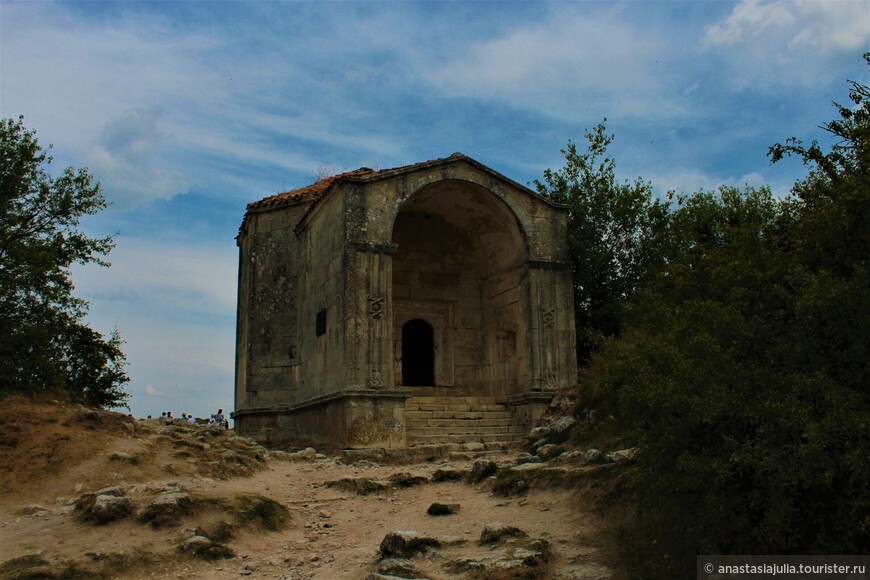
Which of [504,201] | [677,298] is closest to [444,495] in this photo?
[677,298]

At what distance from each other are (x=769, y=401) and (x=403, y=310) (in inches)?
564

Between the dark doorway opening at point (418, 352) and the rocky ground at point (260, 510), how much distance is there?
6.19 meters

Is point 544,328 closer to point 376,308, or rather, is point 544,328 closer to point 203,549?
point 376,308

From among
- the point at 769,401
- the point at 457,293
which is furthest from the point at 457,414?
the point at 769,401

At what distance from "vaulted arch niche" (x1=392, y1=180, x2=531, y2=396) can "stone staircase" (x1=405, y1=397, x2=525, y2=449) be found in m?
1.15

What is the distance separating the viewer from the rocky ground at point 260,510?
777cm

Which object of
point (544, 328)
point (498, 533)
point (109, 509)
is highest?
point (544, 328)

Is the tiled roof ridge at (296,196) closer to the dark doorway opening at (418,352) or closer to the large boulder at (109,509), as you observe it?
the dark doorway opening at (418,352)

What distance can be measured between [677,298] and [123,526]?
706 centimetres

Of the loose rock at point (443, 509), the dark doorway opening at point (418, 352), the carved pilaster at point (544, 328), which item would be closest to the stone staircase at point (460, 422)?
the carved pilaster at point (544, 328)

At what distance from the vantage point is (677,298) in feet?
31.1

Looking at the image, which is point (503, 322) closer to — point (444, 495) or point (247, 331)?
point (247, 331)

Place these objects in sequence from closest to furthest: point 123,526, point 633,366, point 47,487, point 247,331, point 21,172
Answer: point 633,366
point 123,526
point 47,487
point 21,172
point 247,331

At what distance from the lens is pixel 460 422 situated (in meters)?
16.8
